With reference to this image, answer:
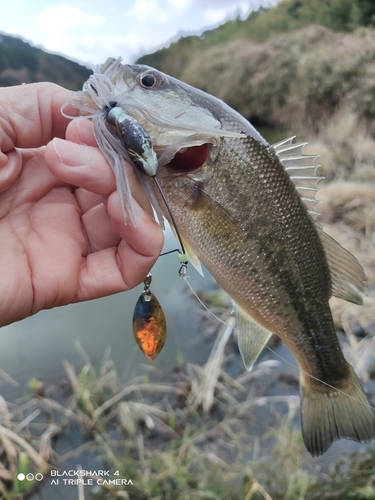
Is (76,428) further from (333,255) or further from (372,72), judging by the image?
(372,72)

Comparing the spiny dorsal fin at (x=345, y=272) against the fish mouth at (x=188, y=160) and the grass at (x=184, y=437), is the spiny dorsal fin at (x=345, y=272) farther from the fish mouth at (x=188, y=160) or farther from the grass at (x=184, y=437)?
the grass at (x=184, y=437)

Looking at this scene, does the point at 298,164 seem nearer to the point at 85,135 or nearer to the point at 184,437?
the point at 85,135

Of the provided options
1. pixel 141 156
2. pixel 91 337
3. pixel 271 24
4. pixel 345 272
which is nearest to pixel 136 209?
pixel 141 156

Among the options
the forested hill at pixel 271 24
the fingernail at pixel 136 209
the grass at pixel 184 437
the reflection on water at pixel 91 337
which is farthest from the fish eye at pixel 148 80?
the forested hill at pixel 271 24

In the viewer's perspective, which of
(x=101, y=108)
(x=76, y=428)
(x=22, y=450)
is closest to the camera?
(x=101, y=108)

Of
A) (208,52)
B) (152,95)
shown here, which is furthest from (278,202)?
(208,52)

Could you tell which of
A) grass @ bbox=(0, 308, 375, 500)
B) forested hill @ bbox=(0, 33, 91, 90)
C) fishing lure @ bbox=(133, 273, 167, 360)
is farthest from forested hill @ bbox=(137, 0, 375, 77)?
fishing lure @ bbox=(133, 273, 167, 360)

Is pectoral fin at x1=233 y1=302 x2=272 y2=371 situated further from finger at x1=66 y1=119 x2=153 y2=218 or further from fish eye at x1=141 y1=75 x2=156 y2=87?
fish eye at x1=141 y1=75 x2=156 y2=87
